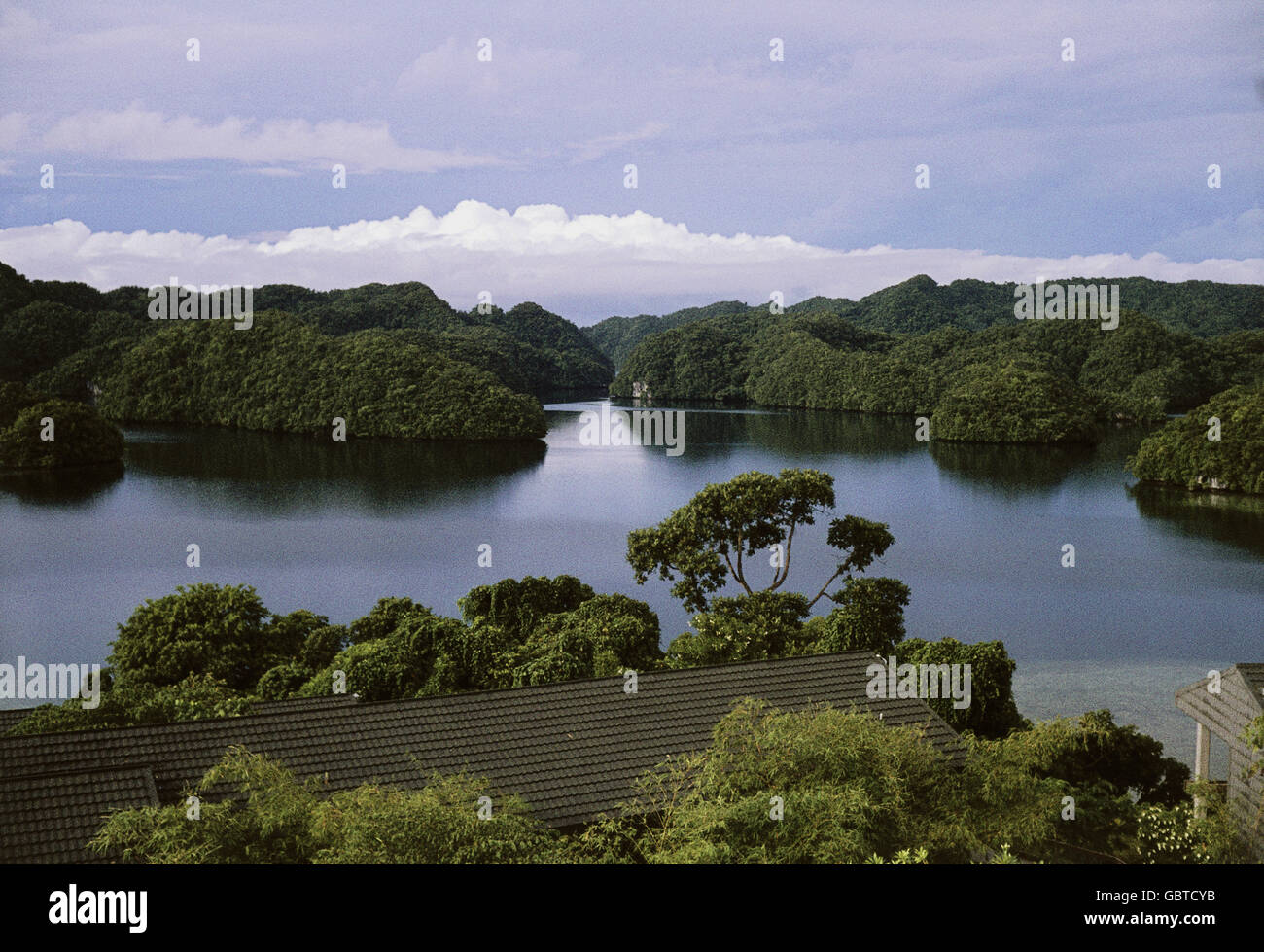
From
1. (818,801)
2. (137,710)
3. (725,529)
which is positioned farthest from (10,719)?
(725,529)

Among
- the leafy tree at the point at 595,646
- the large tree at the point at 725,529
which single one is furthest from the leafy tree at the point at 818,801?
the large tree at the point at 725,529

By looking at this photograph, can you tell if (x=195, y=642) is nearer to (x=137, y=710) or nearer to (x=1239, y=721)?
(x=137, y=710)

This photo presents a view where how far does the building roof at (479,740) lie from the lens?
5.11 m

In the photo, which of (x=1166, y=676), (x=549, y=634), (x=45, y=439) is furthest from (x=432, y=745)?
(x=45, y=439)

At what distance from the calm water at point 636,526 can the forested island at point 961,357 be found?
3599mm

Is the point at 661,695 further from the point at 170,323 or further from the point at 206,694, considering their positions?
the point at 170,323

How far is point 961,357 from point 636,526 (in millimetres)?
29447

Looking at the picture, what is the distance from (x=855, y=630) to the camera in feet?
34.9

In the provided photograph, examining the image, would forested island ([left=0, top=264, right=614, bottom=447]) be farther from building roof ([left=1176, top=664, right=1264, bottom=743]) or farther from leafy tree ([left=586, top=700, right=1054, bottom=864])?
building roof ([left=1176, top=664, right=1264, bottom=743])

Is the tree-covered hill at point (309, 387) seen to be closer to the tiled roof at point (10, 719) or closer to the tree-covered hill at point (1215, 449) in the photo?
the tree-covered hill at point (1215, 449)

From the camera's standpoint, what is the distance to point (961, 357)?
48.2 metres

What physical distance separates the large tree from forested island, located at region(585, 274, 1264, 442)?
1925 cm

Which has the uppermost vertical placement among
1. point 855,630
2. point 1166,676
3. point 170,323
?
point 170,323
